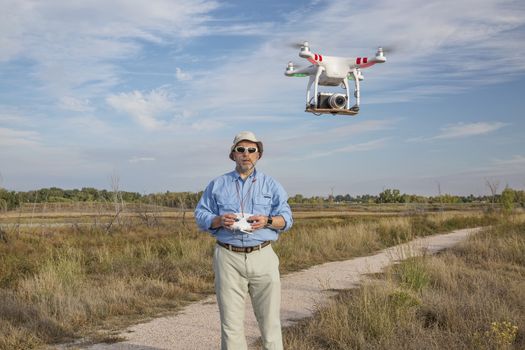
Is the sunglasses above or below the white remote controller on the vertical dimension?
above

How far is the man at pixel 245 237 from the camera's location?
3.87 metres

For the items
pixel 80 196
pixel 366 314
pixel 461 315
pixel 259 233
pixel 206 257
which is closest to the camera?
pixel 259 233

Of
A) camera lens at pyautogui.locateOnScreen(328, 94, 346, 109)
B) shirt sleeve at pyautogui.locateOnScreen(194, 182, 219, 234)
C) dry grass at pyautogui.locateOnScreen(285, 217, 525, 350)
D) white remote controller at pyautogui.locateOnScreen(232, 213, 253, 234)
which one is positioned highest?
camera lens at pyautogui.locateOnScreen(328, 94, 346, 109)

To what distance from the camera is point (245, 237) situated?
12.6ft

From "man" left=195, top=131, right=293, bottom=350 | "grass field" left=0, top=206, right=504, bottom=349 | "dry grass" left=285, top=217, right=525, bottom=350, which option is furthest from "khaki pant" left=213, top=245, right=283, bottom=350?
"grass field" left=0, top=206, right=504, bottom=349

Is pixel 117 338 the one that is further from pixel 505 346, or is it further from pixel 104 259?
pixel 104 259

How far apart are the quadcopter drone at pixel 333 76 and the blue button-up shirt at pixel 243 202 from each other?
2620 millimetres

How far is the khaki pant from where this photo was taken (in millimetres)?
3881

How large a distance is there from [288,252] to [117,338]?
776cm

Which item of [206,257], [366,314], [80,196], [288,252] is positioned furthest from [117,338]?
[80,196]

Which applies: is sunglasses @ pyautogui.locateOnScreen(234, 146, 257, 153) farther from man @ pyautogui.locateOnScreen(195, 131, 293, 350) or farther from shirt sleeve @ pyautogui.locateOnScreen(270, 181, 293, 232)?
shirt sleeve @ pyautogui.locateOnScreen(270, 181, 293, 232)

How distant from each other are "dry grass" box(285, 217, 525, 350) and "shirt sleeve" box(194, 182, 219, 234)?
6.39 feet

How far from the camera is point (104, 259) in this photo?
12.5m

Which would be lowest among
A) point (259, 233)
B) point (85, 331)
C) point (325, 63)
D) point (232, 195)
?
point (85, 331)
